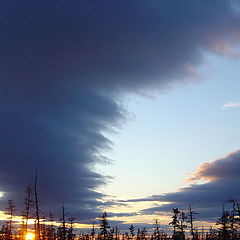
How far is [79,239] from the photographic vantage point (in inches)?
5591

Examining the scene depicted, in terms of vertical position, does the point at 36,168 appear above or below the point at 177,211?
above

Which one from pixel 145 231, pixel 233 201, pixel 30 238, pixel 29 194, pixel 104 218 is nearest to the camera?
pixel 233 201

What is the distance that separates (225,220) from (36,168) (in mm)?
48201

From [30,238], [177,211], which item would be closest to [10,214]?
[30,238]

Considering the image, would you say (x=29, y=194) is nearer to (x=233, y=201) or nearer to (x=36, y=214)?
(x=36, y=214)

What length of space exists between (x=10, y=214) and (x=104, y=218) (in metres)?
26.0

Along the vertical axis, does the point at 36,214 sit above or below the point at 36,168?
below

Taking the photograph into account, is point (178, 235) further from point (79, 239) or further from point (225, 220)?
point (79, 239)

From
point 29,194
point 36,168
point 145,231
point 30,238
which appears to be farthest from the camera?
point 145,231

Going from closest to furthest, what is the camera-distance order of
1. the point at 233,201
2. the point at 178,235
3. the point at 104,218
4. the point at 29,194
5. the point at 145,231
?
the point at 233,201
the point at 29,194
the point at 178,235
the point at 104,218
the point at 145,231

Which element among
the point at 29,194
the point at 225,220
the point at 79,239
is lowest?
the point at 79,239

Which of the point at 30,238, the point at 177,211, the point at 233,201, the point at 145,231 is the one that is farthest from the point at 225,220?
the point at 145,231

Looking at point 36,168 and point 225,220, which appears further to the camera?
point 225,220

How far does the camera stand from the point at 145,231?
14188 cm
